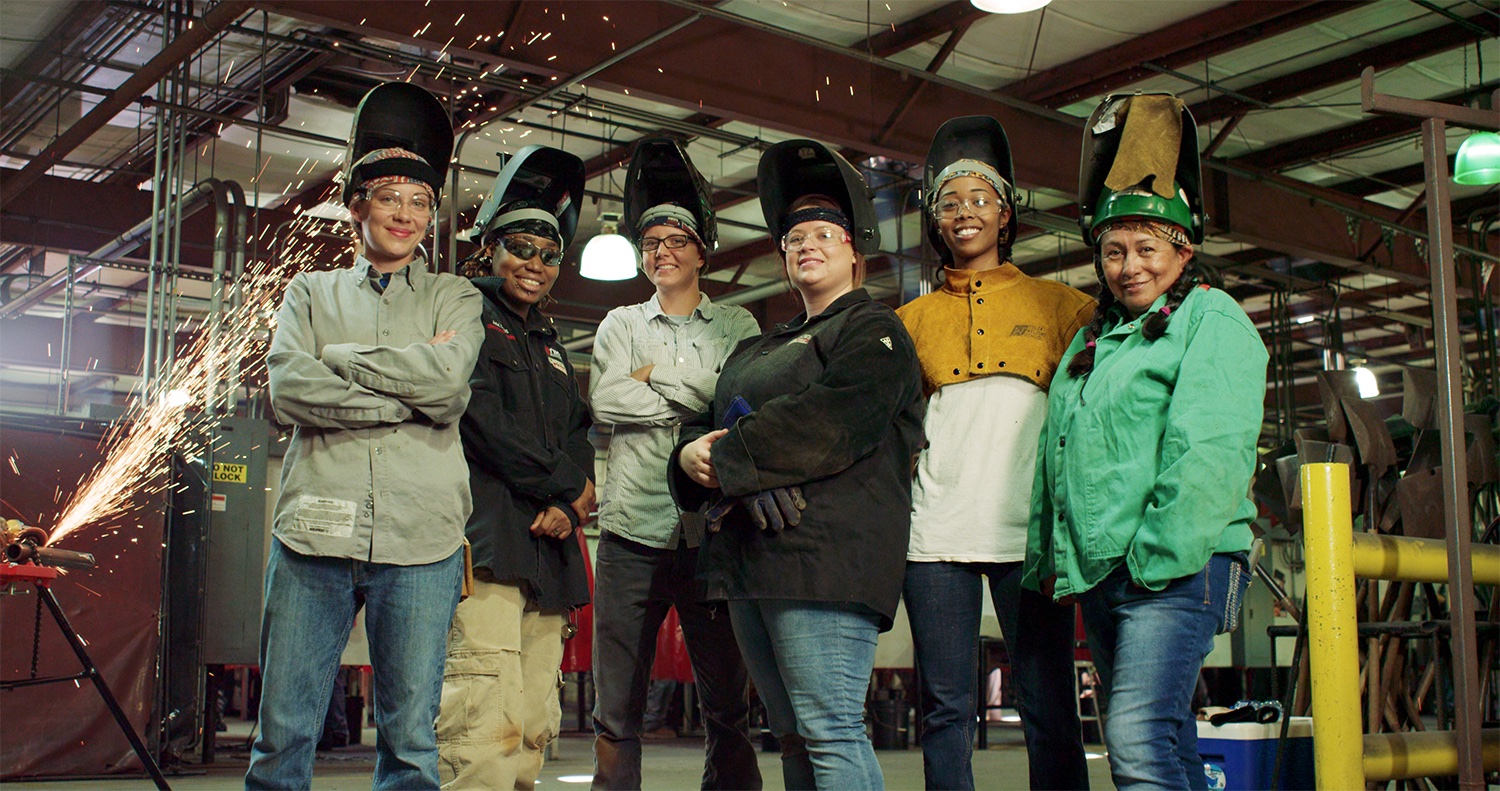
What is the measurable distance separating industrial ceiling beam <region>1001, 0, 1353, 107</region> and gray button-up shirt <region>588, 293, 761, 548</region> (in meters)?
5.85

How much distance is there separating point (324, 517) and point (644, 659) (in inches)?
37.4

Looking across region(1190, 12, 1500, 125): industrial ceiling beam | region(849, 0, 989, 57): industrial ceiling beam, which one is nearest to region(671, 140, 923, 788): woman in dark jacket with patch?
region(849, 0, 989, 57): industrial ceiling beam

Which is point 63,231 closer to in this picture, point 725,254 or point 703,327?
point 725,254

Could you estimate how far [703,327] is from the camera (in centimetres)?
346

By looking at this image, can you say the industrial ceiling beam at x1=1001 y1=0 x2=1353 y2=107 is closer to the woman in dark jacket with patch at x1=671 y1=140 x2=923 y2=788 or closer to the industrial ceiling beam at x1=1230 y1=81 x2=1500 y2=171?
the industrial ceiling beam at x1=1230 y1=81 x2=1500 y2=171

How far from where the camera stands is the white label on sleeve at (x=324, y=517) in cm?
Answer: 261

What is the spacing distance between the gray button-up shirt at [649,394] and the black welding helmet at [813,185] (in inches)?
18.4

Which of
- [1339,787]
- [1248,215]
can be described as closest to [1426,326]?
[1248,215]

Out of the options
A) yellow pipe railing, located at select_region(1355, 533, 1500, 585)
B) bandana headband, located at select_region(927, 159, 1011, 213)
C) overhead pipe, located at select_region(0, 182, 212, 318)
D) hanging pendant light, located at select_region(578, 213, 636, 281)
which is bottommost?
yellow pipe railing, located at select_region(1355, 533, 1500, 585)

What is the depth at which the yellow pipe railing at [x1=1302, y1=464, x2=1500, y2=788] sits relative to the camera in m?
3.14

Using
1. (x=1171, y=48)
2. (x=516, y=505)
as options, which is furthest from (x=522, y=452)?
(x=1171, y=48)

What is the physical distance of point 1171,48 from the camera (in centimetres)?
823

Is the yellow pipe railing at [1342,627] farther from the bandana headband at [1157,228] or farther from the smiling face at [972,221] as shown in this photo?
the smiling face at [972,221]

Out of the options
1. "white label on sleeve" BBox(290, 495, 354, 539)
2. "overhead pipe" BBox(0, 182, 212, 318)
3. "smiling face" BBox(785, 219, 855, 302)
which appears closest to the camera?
"white label on sleeve" BBox(290, 495, 354, 539)
